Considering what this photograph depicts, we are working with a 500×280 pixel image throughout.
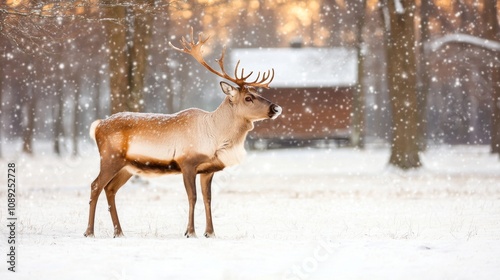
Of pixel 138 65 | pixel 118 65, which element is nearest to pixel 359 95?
pixel 138 65

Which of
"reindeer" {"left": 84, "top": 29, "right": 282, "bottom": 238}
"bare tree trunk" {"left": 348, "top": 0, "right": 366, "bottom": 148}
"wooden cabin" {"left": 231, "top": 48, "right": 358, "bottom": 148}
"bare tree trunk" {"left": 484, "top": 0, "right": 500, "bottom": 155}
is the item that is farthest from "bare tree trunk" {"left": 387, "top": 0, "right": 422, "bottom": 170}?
"wooden cabin" {"left": 231, "top": 48, "right": 358, "bottom": 148}

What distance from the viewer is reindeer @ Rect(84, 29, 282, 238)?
9047 millimetres

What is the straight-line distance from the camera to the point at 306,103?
40906 mm

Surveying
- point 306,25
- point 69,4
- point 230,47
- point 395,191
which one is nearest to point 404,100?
point 395,191

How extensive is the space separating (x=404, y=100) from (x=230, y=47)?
69.1ft

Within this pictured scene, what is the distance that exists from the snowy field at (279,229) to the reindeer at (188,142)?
2.50 feet

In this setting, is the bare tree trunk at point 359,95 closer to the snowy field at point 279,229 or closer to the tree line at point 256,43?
the tree line at point 256,43

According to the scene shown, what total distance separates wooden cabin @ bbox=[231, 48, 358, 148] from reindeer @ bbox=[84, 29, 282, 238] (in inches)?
1136

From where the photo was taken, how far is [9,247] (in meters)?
7.87

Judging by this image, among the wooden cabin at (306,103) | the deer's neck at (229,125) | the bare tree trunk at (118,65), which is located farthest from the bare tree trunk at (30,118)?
the deer's neck at (229,125)

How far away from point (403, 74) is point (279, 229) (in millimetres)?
11030

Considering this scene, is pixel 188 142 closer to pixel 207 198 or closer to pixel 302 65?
pixel 207 198

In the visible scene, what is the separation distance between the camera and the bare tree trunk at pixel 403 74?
20.4 meters

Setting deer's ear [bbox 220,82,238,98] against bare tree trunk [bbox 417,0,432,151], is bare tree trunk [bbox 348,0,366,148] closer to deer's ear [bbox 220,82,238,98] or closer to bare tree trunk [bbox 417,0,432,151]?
bare tree trunk [bbox 417,0,432,151]
